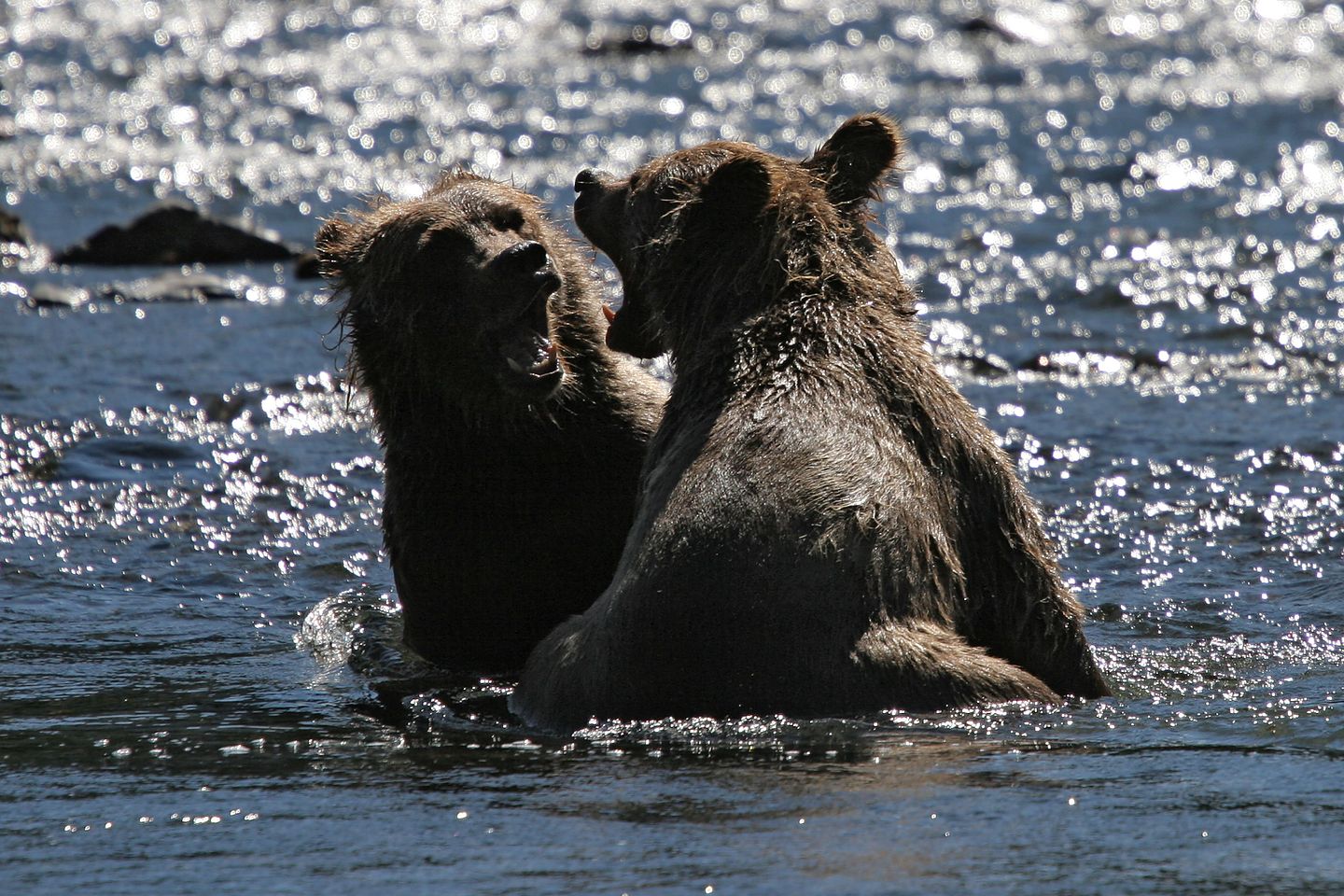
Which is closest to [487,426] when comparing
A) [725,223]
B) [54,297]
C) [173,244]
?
[725,223]

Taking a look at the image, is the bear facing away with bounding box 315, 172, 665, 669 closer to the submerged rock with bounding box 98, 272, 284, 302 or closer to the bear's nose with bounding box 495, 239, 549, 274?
the bear's nose with bounding box 495, 239, 549, 274

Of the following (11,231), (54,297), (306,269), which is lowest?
(54,297)

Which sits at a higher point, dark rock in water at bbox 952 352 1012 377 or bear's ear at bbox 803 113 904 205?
bear's ear at bbox 803 113 904 205

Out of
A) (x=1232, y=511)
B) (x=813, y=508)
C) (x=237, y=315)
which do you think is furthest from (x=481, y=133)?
(x=813, y=508)

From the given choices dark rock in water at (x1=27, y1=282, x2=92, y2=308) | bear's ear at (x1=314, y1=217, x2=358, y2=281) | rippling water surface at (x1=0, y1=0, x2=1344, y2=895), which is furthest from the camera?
dark rock in water at (x1=27, y1=282, x2=92, y2=308)

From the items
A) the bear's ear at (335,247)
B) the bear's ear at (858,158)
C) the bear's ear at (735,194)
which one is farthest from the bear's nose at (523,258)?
the bear's ear at (858,158)

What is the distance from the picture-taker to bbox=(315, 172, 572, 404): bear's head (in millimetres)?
6590

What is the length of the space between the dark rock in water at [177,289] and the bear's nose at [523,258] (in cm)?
726

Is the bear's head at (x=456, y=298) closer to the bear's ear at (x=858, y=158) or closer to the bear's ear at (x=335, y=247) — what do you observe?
the bear's ear at (x=335, y=247)

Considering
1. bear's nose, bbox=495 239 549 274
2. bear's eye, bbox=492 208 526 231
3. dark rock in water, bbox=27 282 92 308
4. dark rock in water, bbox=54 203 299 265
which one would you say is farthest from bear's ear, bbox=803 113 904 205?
dark rock in water, bbox=54 203 299 265

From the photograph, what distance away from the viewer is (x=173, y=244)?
14.8 m

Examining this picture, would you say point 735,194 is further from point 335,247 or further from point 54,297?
point 54,297

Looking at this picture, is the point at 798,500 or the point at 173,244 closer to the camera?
the point at 798,500

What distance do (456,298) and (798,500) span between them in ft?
6.93
